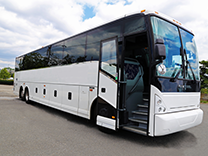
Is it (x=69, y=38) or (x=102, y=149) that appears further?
(x=69, y=38)

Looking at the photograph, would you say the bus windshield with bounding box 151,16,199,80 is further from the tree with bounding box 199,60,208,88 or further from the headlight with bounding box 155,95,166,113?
the tree with bounding box 199,60,208,88

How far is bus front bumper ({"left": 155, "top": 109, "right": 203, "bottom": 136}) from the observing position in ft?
12.8

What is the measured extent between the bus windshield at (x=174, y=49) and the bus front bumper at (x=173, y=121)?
3.25ft

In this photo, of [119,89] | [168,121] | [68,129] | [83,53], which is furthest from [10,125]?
[168,121]

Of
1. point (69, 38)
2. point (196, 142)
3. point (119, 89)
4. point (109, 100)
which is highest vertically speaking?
point (69, 38)

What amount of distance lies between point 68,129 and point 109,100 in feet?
6.24

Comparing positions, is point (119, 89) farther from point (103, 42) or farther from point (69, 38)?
point (69, 38)

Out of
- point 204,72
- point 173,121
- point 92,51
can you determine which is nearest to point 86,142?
point 173,121

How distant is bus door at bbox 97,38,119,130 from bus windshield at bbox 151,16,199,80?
4.12 ft

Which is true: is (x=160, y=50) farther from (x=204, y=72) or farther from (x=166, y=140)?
(x=204, y=72)

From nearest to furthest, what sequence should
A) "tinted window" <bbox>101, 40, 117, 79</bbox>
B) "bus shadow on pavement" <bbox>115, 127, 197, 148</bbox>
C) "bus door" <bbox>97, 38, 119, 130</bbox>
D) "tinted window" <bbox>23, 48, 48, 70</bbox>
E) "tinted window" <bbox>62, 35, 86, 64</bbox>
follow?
"bus shadow on pavement" <bbox>115, 127, 197, 148</bbox>, "bus door" <bbox>97, 38, 119, 130</bbox>, "tinted window" <bbox>101, 40, 117, 79</bbox>, "tinted window" <bbox>62, 35, 86, 64</bbox>, "tinted window" <bbox>23, 48, 48, 70</bbox>

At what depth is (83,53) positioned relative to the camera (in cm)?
628

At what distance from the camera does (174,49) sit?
4.50m

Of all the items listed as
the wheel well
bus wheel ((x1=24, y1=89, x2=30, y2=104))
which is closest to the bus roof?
the wheel well
